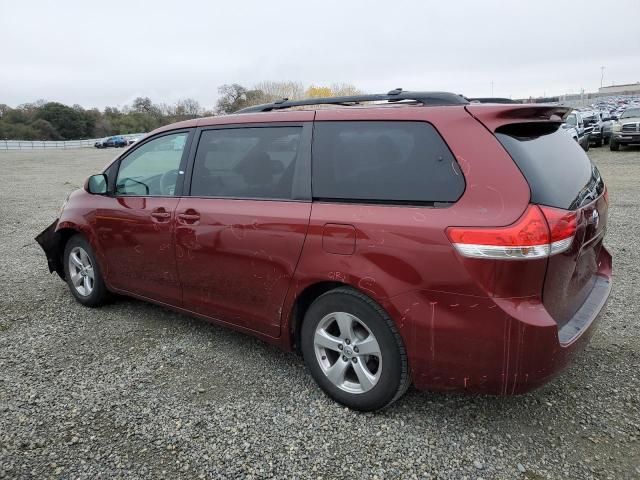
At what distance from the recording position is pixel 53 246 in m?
4.85

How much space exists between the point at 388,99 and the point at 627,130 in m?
21.5

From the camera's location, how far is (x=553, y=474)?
2.39 metres

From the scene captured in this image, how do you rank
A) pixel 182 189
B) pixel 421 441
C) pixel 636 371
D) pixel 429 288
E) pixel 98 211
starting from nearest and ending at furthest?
pixel 429 288
pixel 421 441
pixel 636 371
pixel 182 189
pixel 98 211

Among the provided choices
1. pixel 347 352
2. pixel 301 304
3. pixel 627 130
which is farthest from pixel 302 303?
pixel 627 130

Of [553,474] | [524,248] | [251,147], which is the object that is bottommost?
[553,474]

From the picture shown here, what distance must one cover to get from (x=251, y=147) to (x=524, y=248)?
188cm

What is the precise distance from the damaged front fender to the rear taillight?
13.2ft

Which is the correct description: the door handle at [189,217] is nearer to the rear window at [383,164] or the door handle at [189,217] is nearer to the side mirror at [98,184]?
the rear window at [383,164]

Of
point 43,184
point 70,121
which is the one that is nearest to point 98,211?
point 43,184

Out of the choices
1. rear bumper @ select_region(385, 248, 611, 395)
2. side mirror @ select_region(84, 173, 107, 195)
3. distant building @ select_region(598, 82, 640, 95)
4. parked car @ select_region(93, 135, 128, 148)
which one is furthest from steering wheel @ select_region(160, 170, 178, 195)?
distant building @ select_region(598, 82, 640, 95)

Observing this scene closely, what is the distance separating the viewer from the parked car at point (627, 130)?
66.4ft

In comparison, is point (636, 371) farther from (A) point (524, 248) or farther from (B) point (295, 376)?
(B) point (295, 376)

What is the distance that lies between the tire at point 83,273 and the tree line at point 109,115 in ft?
223

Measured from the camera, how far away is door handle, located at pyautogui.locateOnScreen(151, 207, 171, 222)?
3652 mm
